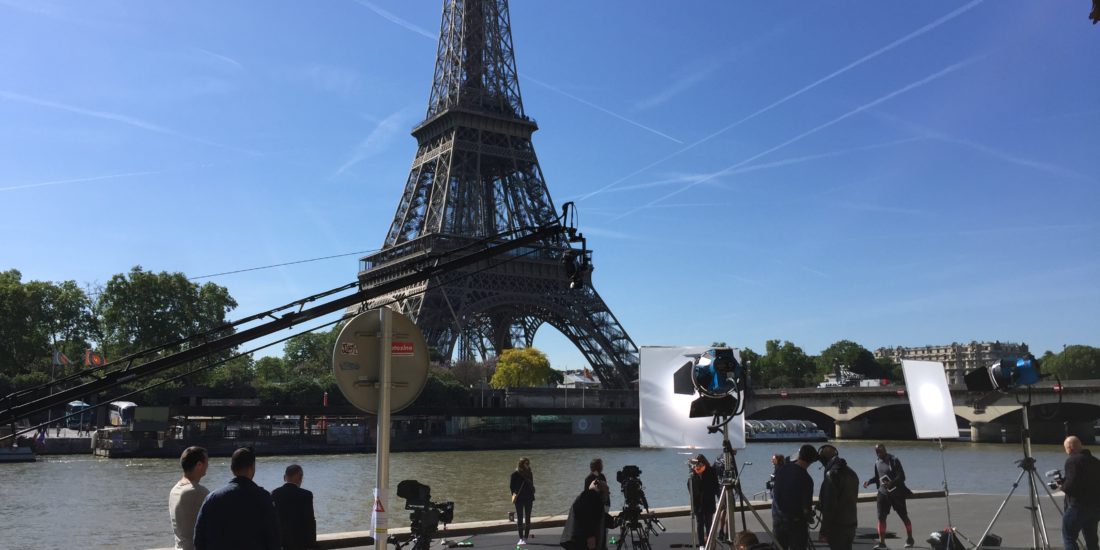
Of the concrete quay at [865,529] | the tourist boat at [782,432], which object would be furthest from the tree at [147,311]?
the concrete quay at [865,529]

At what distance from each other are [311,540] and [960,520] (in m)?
11.2

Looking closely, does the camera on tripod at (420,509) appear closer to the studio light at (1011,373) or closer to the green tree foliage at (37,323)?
the studio light at (1011,373)

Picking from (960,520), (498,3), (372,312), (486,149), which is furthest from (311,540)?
(498,3)

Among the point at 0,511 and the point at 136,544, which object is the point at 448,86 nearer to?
the point at 0,511

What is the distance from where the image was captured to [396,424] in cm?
6881

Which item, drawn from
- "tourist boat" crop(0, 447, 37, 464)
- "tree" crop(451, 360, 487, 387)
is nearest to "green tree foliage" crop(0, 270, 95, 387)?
"tourist boat" crop(0, 447, 37, 464)

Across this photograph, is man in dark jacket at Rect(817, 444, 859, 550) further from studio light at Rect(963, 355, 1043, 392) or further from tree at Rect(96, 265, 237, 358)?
tree at Rect(96, 265, 237, 358)

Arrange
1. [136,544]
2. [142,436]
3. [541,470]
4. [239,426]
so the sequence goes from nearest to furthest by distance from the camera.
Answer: [136,544] < [541,470] < [142,436] < [239,426]

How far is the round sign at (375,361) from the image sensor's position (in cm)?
537

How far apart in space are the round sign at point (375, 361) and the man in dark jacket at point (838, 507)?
5018 millimetres

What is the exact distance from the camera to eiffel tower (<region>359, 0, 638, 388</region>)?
70.4 metres

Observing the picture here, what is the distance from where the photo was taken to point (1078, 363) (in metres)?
130

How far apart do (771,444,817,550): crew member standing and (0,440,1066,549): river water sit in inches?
95.8

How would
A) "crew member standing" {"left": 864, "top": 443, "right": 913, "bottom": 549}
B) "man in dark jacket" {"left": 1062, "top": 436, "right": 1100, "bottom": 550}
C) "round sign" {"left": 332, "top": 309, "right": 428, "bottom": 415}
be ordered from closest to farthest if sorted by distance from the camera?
"round sign" {"left": 332, "top": 309, "right": 428, "bottom": 415}, "man in dark jacket" {"left": 1062, "top": 436, "right": 1100, "bottom": 550}, "crew member standing" {"left": 864, "top": 443, "right": 913, "bottom": 549}
